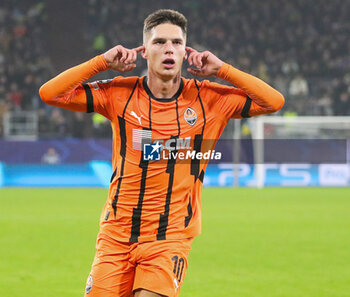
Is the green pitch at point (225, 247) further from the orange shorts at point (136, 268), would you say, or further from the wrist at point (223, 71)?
the wrist at point (223, 71)

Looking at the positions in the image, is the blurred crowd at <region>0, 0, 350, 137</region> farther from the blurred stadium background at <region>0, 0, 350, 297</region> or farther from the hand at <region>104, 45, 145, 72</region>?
the hand at <region>104, 45, 145, 72</region>

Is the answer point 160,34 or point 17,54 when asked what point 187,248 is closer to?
point 160,34

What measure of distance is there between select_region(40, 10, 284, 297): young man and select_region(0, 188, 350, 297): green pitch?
89.3 inches

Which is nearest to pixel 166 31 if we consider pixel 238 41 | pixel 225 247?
pixel 225 247

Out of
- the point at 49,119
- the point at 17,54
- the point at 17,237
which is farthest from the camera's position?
the point at 17,54

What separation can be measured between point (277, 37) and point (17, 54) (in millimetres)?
10379

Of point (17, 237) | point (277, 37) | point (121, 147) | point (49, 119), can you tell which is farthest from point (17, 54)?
point (121, 147)

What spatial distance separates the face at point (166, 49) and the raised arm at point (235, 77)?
0.14 m

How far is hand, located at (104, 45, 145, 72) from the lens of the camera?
3.29 metres

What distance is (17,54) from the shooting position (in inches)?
938

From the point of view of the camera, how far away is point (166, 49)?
126 inches

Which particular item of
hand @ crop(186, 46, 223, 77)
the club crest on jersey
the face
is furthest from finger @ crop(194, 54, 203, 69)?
the club crest on jersey

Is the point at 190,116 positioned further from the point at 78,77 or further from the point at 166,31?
the point at 78,77

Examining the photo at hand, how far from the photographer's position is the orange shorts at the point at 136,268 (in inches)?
123
